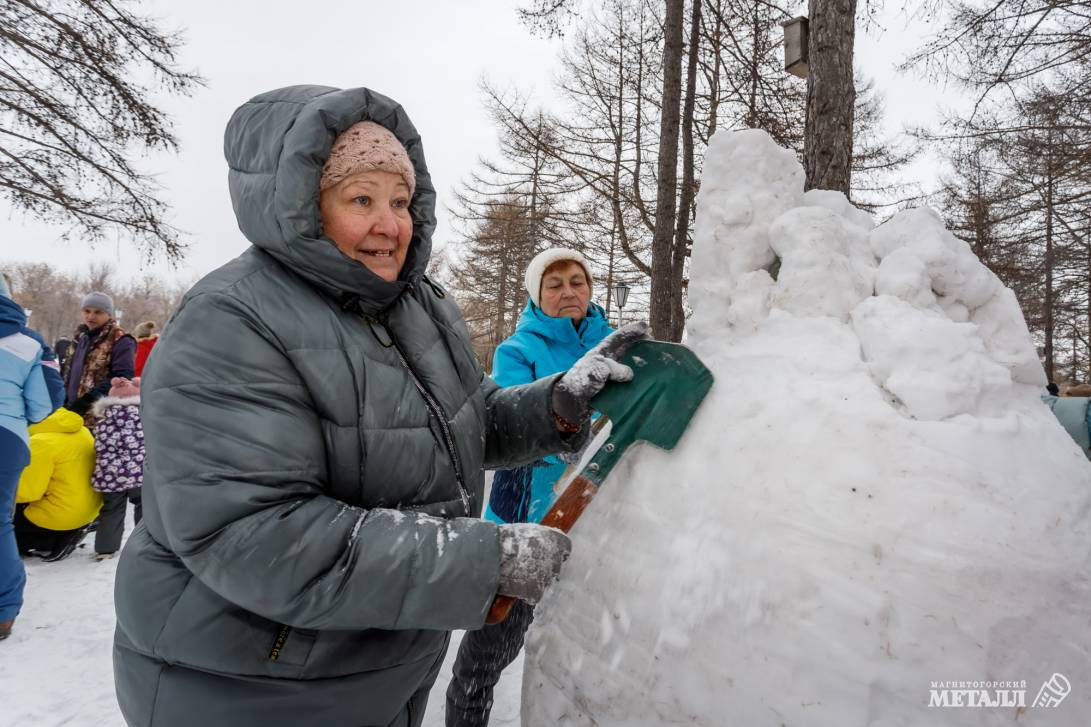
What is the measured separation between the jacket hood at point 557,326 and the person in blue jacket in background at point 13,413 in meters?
2.59

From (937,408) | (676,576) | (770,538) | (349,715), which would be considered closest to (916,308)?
(937,408)

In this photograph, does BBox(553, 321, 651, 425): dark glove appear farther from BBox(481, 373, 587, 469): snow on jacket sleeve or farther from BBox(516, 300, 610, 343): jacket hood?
BBox(516, 300, 610, 343): jacket hood

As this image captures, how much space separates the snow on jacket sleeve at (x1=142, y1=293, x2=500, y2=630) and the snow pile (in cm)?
45

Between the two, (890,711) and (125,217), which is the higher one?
(125,217)

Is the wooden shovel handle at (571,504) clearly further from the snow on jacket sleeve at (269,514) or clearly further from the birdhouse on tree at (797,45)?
the birdhouse on tree at (797,45)

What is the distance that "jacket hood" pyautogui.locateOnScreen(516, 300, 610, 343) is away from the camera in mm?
2885

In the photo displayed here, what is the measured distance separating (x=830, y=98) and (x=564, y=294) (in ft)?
5.93

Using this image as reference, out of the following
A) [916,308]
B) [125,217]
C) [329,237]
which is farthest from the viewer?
[125,217]

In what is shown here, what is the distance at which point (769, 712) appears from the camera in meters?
1.08

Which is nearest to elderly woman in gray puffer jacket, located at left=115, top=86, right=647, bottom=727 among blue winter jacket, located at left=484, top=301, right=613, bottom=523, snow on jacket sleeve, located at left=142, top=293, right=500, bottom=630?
snow on jacket sleeve, located at left=142, top=293, right=500, bottom=630

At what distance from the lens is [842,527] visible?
1124 mm

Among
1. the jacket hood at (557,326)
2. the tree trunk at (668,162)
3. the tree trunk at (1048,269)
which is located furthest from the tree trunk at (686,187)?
the tree trunk at (1048,269)

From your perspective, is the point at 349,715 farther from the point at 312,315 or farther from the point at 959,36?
the point at 959,36

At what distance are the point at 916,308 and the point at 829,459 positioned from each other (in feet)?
1.64
